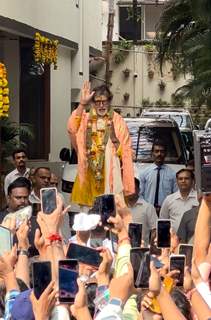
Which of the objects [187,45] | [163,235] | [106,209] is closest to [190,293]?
[163,235]

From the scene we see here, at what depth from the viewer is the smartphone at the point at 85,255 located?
486 centimetres

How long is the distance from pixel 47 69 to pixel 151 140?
6.43 metres

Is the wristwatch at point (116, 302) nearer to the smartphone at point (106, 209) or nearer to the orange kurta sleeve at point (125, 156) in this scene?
the smartphone at point (106, 209)

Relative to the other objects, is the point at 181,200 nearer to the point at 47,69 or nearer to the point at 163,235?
the point at 163,235

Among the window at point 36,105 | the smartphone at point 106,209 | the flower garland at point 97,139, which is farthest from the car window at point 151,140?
the smartphone at point 106,209

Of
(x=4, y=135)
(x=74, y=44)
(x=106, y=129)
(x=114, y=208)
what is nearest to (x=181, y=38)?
(x=74, y=44)

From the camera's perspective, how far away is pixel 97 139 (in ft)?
29.5

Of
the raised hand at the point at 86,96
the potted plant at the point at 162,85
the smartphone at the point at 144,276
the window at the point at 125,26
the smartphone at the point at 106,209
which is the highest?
the window at the point at 125,26

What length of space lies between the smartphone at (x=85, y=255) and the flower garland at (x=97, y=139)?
4098 millimetres

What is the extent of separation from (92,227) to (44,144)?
14.3 metres

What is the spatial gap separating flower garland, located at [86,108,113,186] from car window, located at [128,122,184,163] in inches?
166

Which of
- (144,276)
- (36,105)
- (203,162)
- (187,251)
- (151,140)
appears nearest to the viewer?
(144,276)

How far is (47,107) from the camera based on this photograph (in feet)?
64.5

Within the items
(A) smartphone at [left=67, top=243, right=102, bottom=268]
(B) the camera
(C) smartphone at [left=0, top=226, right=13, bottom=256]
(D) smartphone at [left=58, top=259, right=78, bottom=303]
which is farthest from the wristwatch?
(C) smartphone at [left=0, top=226, right=13, bottom=256]
